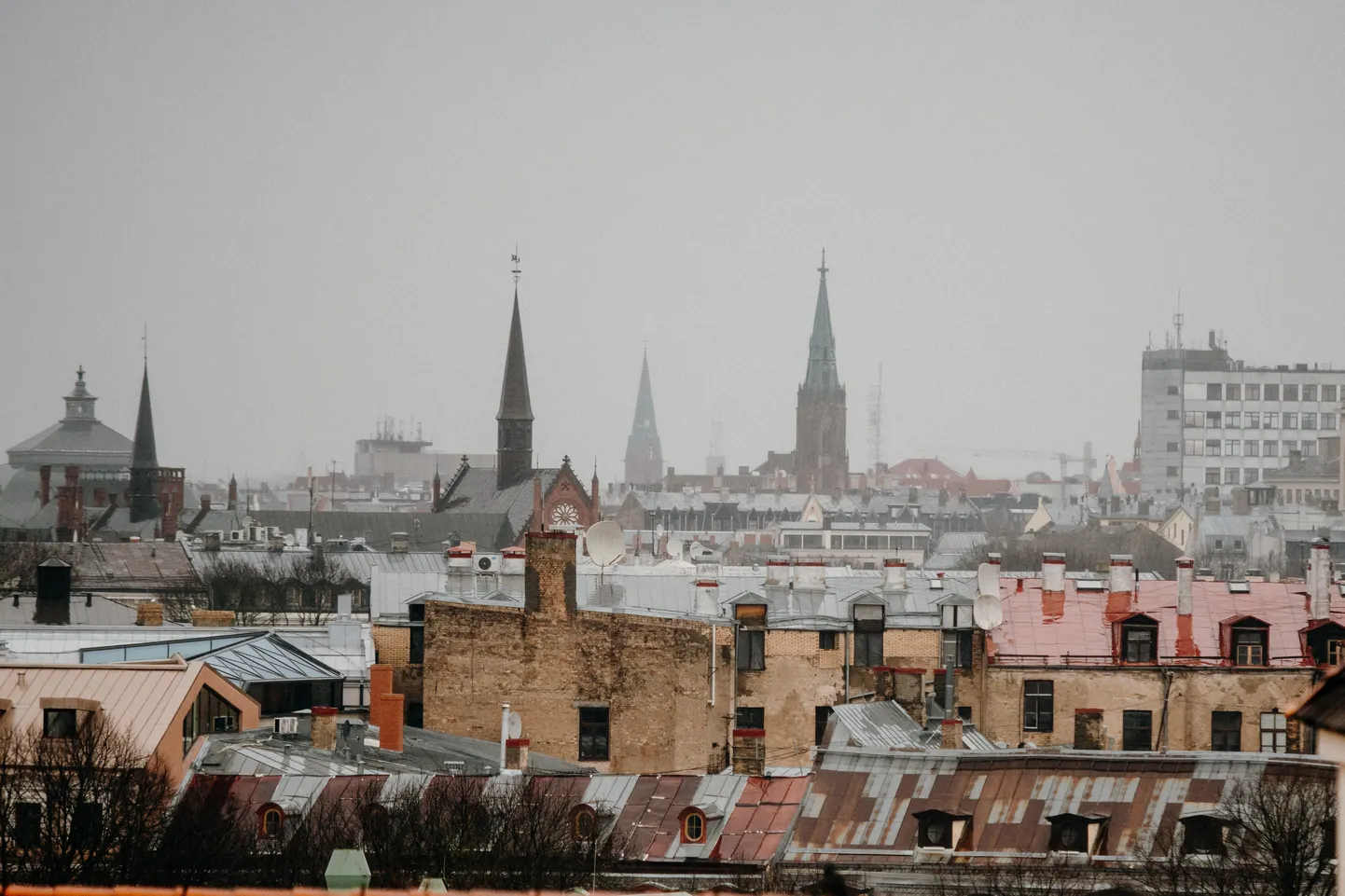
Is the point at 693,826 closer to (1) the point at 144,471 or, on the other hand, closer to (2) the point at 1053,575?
(2) the point at 1053,575

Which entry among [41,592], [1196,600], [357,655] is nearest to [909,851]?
[1196,600]

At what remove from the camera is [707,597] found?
52938 mm

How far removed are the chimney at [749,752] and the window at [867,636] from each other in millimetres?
8760

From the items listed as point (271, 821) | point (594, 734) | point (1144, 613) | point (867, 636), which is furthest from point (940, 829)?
point (1144, 613)

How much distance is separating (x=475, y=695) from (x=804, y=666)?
7195 millimetres

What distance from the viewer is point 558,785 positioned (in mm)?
36781

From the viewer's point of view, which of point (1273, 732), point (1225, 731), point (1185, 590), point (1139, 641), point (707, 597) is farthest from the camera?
point (707, 597)

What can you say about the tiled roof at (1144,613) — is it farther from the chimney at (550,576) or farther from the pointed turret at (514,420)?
the pointed turret at (514,420)

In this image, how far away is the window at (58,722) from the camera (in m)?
38.2

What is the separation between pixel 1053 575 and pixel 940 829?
20.4 metres

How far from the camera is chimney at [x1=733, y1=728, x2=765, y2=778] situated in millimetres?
40875

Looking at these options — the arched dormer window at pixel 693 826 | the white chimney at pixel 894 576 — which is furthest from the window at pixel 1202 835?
the white chimney at pixel 894 576

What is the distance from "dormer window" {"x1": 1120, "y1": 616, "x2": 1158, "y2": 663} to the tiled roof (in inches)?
12.8

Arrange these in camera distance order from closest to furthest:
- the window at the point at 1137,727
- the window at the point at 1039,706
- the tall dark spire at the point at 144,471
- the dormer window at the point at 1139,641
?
the window at the point at 1137,727
the window at the point at 1039,706
the dormer window at the point at 1139,641
the tall dark spire at the point at 144,471
